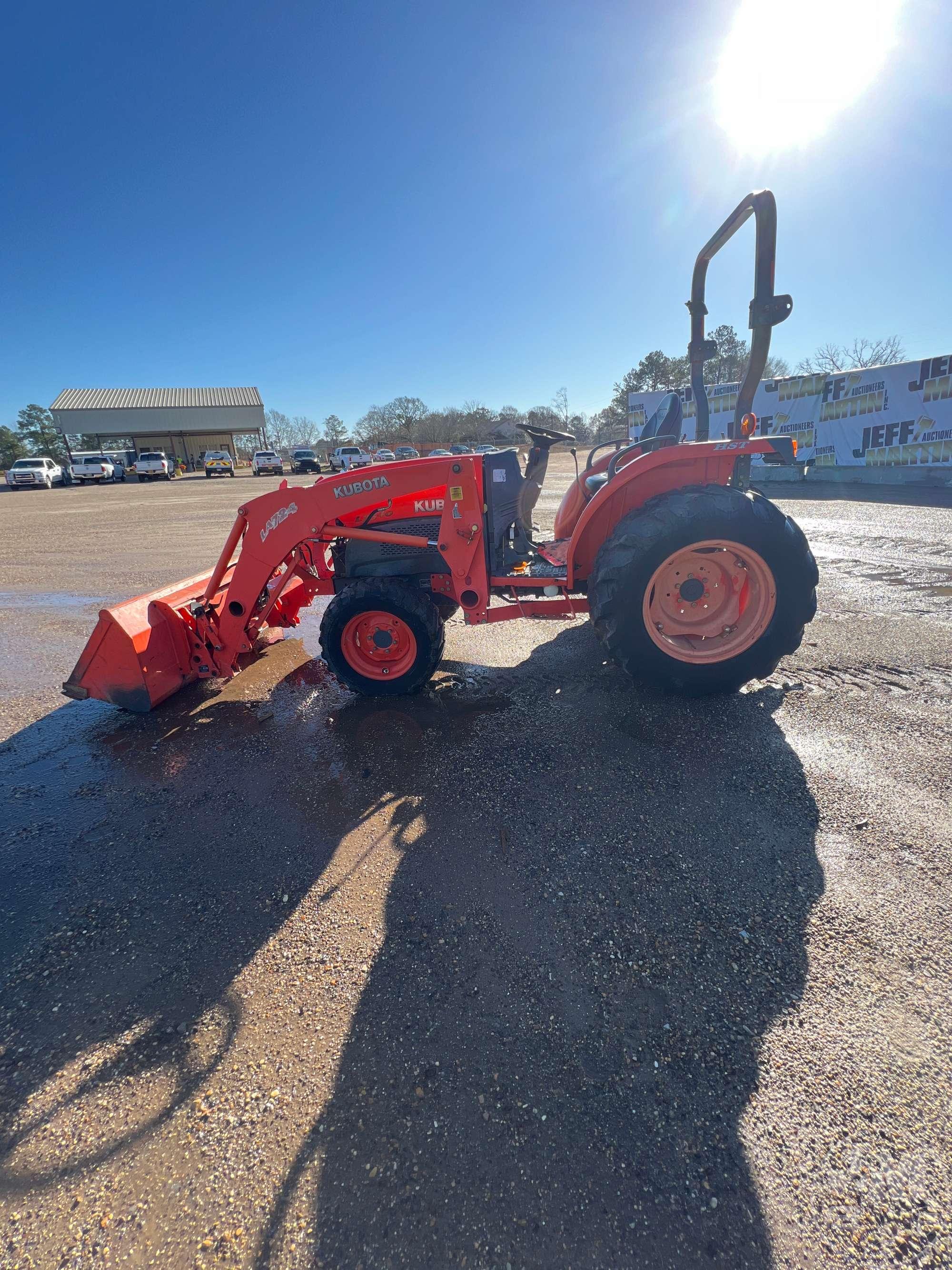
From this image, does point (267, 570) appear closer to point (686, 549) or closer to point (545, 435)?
point (545, 435)

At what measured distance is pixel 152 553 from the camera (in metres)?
9.89

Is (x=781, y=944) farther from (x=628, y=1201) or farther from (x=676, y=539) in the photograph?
(x=676, y=539)

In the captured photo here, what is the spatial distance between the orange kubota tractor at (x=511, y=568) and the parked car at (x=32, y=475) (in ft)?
112

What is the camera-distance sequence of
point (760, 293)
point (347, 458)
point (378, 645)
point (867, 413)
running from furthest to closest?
point (347, 458) → point (867, 413) → point (378, 645) → point (760, 293)

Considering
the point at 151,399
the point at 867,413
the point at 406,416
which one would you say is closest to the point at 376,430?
the point at 406,416

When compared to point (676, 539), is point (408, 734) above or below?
below

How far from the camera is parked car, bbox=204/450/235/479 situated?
35.0m

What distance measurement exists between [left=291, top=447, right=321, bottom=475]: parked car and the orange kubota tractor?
3436cm

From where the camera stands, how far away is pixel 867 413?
15.3m

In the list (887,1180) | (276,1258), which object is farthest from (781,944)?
(276,1258)

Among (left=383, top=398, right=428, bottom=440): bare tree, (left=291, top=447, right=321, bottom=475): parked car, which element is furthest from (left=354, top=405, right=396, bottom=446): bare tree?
(left=291, top=447, right=321, bottom=475): parked car

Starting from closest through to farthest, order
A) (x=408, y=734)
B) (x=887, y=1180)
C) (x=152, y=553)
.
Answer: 1. (x=887, y=1180)
2. (x=408, y=734)
3. (x=152, y=553)

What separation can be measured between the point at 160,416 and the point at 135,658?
2102 inches

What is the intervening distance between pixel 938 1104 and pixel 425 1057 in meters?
1.35
